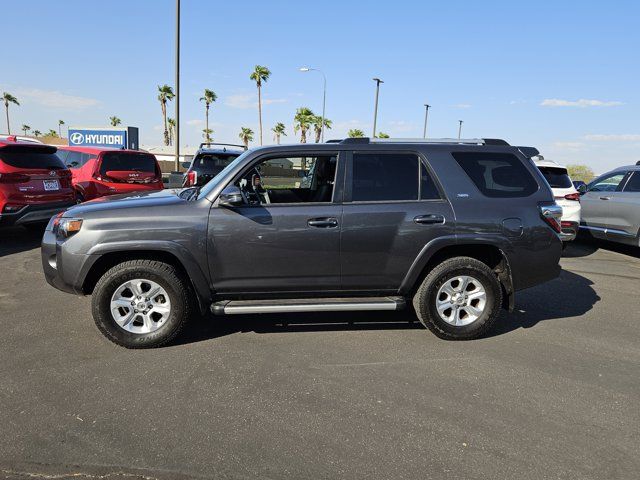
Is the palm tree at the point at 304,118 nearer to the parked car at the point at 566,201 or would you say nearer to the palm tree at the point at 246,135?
the palm tree at the point at 246,135

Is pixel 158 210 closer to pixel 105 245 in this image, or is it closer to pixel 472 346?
pixel 105 245

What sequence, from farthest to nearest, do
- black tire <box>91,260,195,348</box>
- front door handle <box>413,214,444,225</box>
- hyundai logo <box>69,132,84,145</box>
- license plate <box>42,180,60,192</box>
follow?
1. hyundai logo <box>69,132,84,145</box>
2. license plate <box>42,180,60,192</box>
3. front door handle <box>413,214,444,225</box>
4. black tire <box>91,260,195,348</box>

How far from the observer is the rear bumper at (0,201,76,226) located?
750 cm

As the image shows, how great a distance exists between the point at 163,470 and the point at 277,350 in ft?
5.37

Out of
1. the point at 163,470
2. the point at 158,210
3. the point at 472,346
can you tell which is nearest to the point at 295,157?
the point at 158,210

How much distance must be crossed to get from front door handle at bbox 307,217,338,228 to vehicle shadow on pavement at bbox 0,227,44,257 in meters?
6.05

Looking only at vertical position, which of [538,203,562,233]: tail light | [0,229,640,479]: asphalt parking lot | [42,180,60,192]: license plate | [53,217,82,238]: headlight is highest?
[538,203,562,233]: tail light

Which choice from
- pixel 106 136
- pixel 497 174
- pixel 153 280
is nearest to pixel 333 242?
pixel 153 280

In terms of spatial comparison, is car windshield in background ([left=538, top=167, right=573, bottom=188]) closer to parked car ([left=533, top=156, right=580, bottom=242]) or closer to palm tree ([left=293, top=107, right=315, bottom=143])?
parked car ([left=533, top=156, right=580, bottom=242])

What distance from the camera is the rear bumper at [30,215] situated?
7.50 meters

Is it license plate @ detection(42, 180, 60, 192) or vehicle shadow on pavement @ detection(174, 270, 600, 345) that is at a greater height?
license plate @ detection(42, 180, 60, 192)

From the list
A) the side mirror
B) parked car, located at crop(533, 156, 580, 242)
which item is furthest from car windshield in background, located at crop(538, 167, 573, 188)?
the side mirror

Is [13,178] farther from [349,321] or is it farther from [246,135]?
[246,135]

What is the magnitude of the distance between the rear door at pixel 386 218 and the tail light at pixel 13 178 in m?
6.22
